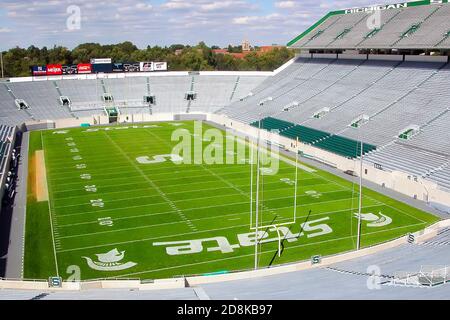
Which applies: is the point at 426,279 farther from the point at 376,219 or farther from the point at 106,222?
the point at 106,222

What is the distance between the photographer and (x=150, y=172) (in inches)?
1106

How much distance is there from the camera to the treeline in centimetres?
7404

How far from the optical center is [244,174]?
2755 cm

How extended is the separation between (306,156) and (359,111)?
6.13 m

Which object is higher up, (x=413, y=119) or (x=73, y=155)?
(x=413, y=119)

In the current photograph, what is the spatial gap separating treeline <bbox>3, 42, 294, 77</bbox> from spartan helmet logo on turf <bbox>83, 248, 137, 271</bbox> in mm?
59199

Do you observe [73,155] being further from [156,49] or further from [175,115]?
[156,49]

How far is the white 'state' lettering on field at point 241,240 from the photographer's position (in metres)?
17.5

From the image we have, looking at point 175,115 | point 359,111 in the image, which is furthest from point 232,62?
point 359,111

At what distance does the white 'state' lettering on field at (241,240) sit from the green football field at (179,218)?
38 millimetres

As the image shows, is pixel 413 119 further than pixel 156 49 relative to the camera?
No

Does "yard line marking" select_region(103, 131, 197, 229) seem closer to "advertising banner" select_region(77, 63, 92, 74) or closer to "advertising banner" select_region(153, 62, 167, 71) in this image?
"advertising banner" select_region(77, 63, 92, 74)

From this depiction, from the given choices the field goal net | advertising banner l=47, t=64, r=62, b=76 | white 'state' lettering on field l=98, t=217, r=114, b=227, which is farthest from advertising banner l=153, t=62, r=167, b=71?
the field goal net

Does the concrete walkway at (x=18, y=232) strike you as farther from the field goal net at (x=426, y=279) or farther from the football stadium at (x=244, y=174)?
the field goal net at (x=426, y=279)
